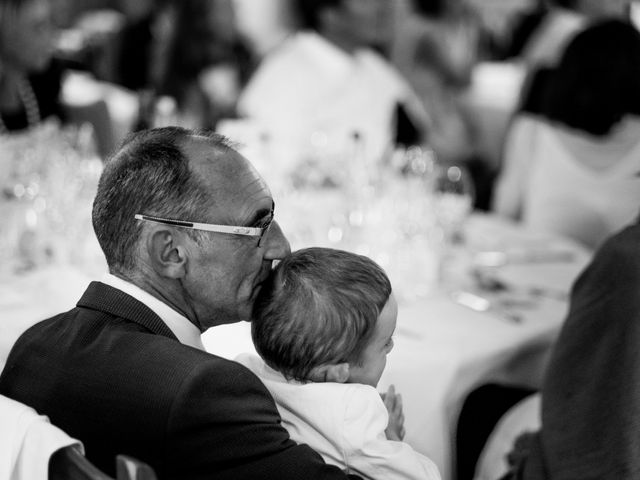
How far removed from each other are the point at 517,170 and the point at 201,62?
286 cm

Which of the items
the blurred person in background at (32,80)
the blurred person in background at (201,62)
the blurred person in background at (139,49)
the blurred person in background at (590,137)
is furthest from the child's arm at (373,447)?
the blurred person in background at (139,49)

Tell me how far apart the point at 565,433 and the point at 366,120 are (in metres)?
3.60

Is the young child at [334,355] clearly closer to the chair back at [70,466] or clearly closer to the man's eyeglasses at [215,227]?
the man's eyeglasses at [215,227]

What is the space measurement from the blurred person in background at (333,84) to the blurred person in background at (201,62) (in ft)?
1.53

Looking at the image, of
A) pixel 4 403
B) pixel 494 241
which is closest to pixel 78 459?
pixel 4 403

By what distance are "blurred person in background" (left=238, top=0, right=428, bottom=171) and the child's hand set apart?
3.45m

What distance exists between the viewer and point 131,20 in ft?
23.8

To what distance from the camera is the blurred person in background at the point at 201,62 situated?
566cm

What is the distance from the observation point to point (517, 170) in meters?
3.71

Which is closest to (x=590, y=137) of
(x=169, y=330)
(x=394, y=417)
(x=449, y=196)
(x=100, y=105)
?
(x=449, y=196)

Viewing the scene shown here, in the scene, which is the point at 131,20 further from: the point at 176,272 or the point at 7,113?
the point at 176,272

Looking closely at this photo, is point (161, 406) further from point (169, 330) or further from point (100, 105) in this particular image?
point (100, 105)

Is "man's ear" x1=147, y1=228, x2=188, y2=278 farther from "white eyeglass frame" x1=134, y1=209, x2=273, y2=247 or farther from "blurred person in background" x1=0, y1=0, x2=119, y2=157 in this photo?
"blurred person in background" x1=0, y1=0, x2=119, y2=157

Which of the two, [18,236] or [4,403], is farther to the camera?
[18,236]
